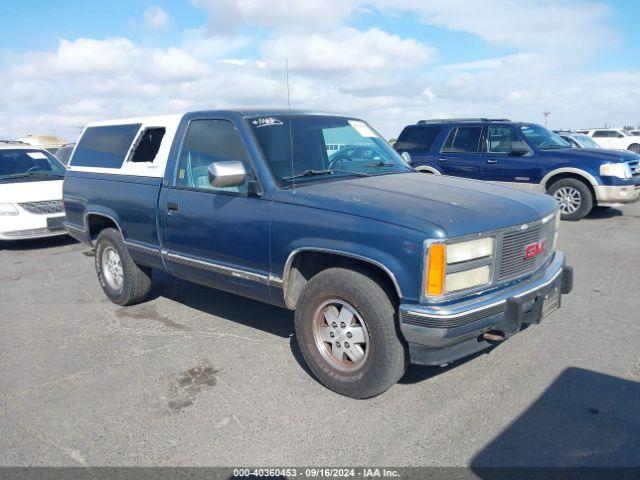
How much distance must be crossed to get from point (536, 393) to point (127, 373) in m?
2.96

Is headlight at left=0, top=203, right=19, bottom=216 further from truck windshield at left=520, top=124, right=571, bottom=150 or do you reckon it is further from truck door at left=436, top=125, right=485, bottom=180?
truck windshield at left=520, top=124, right=571, bottom=150

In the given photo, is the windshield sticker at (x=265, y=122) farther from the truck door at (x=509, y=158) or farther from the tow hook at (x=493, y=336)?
the truck door at (x=509, y=158)

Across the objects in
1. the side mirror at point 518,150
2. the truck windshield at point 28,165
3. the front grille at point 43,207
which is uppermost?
the side mirror at point 518,150

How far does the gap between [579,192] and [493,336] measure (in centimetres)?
771

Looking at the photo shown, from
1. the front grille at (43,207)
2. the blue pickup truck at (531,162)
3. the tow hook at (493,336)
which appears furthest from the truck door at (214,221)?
the blue pickup truck at (531,162)

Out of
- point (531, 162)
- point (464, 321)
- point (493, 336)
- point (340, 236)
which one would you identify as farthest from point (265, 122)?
point (531, 162)

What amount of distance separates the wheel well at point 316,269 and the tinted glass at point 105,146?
2561 millimetres

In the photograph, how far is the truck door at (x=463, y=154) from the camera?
1035 centimetres

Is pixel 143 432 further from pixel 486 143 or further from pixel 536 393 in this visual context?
pixel 486 143

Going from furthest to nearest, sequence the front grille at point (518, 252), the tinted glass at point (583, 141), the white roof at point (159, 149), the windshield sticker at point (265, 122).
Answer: the tinted glass at point (583, 141) < the white roof at point (159, 149) < the windshield sticker at point (265, 122) < the front grille at point (518, 252)

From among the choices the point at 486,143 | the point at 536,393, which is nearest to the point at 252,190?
the point at 536,393

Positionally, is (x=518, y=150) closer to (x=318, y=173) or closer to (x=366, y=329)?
(x=318, y=173)

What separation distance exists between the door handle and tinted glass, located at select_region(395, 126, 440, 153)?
740 centimetres

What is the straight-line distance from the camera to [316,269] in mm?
3855
